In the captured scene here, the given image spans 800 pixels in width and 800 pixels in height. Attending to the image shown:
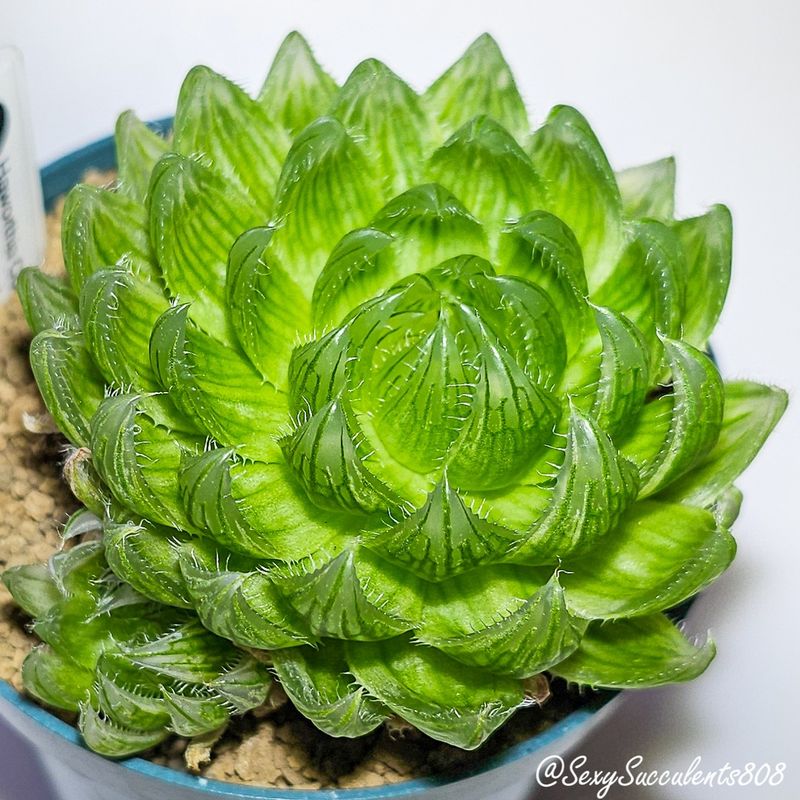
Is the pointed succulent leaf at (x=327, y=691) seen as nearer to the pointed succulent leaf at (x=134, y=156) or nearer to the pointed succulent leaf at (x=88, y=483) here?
the pointed succulent leaf at (x=88, y=483)

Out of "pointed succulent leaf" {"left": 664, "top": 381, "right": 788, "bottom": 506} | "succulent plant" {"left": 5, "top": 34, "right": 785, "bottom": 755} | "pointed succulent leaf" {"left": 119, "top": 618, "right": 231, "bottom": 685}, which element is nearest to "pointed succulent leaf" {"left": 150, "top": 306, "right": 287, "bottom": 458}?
"succulent plant" {"left": 5, "top": 34, "right": 785, "bottom": 755}

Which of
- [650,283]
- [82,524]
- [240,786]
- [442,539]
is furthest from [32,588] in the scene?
[650,283]

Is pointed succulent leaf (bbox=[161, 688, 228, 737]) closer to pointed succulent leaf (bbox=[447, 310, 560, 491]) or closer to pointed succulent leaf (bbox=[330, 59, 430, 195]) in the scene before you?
pointed succulent leaf (bbox=[447, 310, 560, 491])

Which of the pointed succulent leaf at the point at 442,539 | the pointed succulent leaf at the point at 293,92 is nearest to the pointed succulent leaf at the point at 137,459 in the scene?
the pointed succulent leaf at the point at 442,539

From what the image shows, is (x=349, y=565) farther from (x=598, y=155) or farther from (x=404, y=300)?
(x=598, y=155)

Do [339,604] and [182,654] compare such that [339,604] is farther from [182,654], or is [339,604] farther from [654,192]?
[654,192]

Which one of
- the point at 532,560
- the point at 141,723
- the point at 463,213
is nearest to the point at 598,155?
the point at 463,213
